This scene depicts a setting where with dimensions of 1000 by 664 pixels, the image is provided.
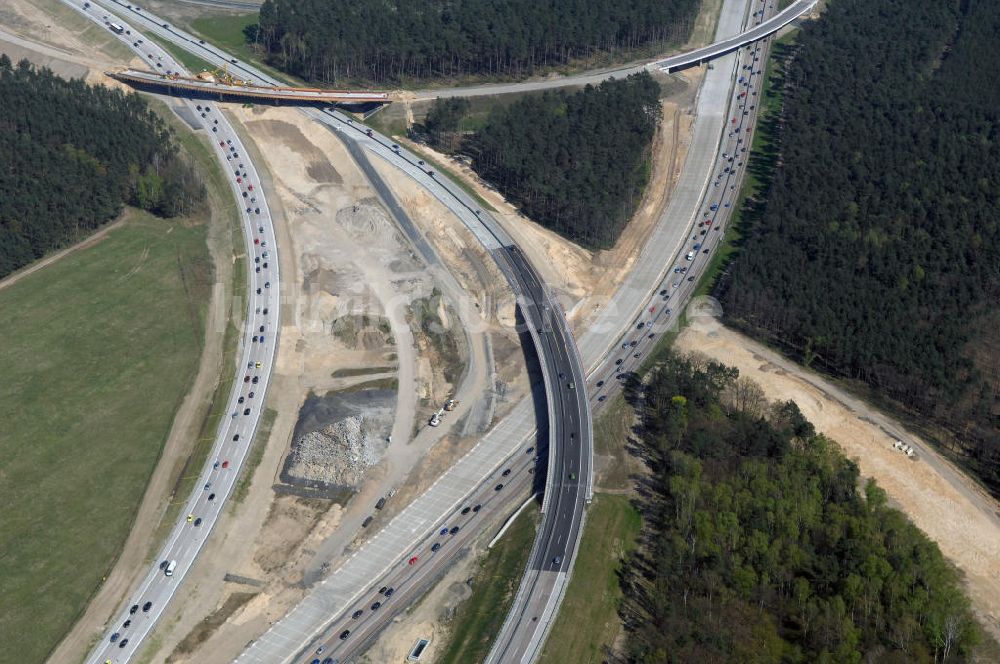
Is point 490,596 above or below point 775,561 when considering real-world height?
below

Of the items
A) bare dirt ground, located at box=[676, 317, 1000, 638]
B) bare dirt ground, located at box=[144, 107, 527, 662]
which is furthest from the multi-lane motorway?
bare dirt ground, located at box=[676, 317, 1000, 638]

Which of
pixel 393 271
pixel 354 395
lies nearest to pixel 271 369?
pixel 354 395

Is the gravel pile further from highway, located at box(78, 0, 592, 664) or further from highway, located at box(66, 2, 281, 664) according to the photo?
highway, located at box(78, 0, 592, 664)

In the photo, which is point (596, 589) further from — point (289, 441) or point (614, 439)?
point (289, 441)

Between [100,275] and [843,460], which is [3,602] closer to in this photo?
[100,275]

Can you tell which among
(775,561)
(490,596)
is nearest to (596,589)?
(490,596)

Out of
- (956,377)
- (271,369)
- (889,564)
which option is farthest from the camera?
(271,369)

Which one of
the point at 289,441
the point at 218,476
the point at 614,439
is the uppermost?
the point at 614,439

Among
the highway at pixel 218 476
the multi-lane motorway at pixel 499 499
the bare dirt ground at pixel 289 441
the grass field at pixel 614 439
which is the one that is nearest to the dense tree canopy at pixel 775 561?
the grass field at pixel 614 439
